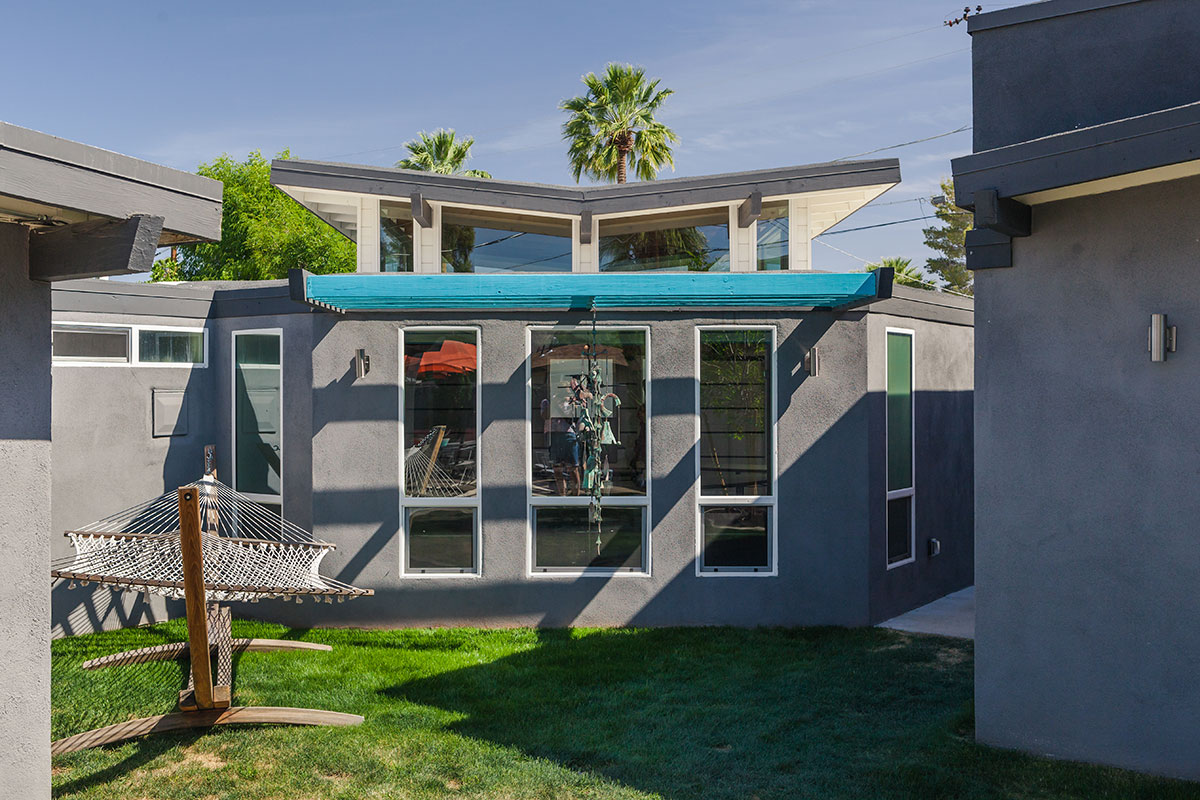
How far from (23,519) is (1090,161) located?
5.07 metres

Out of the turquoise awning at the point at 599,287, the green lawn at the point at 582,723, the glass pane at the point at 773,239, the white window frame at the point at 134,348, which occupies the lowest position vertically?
the green lawn at the point at 582,723

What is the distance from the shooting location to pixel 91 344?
8172 mm

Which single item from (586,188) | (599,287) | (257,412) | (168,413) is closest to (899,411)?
(599,287)

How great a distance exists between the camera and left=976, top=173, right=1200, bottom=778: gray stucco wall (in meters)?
4.45

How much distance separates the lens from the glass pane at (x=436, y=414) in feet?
27.0

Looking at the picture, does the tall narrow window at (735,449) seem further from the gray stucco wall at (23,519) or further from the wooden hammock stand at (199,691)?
the gray stucco wall at (23,519)

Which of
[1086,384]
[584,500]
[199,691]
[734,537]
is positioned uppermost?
[1086,384]

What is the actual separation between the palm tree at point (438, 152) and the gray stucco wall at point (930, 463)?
1960 centimetres

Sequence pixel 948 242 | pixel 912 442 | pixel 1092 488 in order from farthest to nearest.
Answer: pixel 948 242, pixel 912 442, pixel 1092 488

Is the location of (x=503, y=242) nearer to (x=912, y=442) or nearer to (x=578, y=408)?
(x=578, y=408)

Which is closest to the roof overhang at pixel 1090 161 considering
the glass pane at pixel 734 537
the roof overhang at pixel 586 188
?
the roof overhang at pixel 586 188

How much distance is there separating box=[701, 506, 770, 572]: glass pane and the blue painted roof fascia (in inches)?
84.4

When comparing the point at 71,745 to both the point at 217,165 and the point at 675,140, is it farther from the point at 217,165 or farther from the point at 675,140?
the point at 217,165

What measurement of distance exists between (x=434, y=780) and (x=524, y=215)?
18.7 feet
